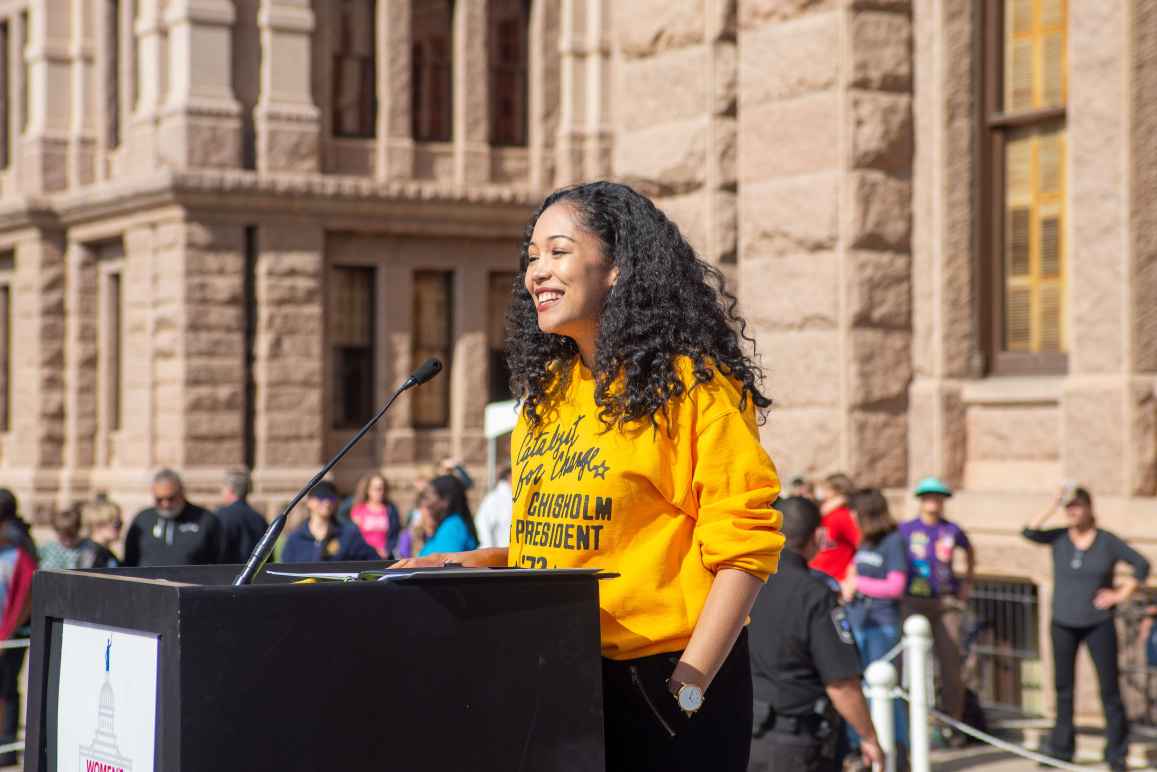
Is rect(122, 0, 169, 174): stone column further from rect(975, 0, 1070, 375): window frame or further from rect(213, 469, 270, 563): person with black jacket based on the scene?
rect(975, 0, 1070, 375): window frame

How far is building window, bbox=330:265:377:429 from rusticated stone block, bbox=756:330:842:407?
16.8 meters

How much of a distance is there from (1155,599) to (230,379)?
58.6ft

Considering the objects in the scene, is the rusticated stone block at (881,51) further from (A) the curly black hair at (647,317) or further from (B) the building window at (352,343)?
(B) the building window at (352,343)

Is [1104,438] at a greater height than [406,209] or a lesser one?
lesser

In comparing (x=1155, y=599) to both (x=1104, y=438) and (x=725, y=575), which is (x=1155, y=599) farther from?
(x=725, y=575)

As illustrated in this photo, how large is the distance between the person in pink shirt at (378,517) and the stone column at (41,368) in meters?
14.2

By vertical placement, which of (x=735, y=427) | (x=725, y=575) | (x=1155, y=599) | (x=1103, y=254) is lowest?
(x=1155, y=599)

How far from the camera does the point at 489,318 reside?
1184 inches

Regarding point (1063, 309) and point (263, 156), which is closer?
point (1063, 309)

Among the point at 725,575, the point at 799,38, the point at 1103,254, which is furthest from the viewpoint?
the point at 799,38

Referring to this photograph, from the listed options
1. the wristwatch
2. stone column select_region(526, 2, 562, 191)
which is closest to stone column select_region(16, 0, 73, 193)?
stone column select_region(526, 2, 562, 191)

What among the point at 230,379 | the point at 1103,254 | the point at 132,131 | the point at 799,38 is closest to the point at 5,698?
the point at 799,38

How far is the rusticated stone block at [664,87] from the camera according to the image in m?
13.1

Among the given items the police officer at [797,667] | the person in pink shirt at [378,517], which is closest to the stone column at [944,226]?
the police officer at [797,667]
